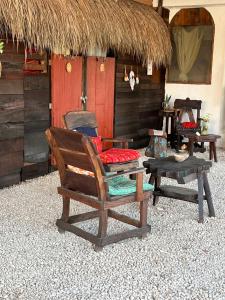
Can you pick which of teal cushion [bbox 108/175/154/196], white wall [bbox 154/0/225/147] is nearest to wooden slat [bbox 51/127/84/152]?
teal cushion [bbox 108/175/154/196]

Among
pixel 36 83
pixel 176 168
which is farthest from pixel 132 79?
pixel 176 168

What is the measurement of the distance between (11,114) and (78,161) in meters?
1.95

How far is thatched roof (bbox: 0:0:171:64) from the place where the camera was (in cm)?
450

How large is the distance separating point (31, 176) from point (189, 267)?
2898 mm

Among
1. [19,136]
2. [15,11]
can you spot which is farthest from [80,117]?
[15,11]

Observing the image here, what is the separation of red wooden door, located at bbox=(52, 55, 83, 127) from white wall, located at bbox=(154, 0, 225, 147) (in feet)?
9.92

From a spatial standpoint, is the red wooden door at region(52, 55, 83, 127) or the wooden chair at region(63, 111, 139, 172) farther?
the red wooden door at region(52, 55, 83, 127)

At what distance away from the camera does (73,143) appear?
120 inches

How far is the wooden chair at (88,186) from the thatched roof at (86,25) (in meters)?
1.83

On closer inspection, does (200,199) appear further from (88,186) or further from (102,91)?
(102,91)

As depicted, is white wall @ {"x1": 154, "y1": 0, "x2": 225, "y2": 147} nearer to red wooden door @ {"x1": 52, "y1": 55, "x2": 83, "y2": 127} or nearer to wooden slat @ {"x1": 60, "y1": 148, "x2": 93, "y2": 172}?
red wooden door @ {"x1": 52, "y1": 55, "x2": 83, "y2": 127}

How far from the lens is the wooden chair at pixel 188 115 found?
7.04 m

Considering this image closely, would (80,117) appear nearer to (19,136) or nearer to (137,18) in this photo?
(19,136)

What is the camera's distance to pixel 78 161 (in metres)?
3.16
